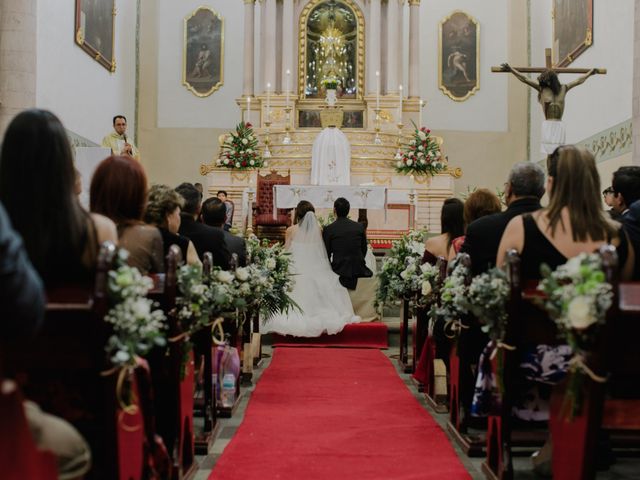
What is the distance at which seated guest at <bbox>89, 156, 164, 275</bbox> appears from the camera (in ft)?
12.1

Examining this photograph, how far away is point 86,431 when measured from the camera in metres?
2.75

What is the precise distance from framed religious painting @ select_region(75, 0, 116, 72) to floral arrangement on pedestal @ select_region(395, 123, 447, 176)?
20.3ft

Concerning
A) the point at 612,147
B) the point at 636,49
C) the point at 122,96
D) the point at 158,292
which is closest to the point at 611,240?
the point at 158,292

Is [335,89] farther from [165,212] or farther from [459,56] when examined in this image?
[165,212]

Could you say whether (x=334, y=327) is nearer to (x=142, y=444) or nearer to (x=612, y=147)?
(x=142, y=444)

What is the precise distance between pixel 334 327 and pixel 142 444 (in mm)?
5720

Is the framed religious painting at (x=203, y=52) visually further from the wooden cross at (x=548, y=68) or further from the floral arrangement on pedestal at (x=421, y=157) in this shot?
the wooden cross at (x=548, y=68)

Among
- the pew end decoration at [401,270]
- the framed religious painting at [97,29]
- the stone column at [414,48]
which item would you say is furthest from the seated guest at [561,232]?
the stone column at [414,48]

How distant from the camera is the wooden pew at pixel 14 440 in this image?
5.86 ft

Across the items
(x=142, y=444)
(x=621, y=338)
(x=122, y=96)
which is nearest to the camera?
(x=621, y=338)

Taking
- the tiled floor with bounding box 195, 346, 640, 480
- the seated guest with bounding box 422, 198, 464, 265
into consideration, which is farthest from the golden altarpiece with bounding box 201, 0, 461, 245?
the tiled floor with bounding box 195, 346, 640, 480

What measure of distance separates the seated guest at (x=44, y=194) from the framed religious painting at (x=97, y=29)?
12729 mm

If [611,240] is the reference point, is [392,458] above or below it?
below

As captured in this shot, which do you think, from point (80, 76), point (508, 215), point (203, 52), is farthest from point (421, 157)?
point (508, 215)
